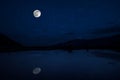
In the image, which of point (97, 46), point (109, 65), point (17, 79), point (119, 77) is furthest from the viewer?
point (97, 46)

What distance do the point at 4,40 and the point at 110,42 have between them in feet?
264

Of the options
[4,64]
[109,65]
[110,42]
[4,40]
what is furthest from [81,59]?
[4,40]

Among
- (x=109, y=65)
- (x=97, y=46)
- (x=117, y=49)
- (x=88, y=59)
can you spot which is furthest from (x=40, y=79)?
(x=97, y=46)

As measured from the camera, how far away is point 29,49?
80.3 m

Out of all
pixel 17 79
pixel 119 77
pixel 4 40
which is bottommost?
pixel 4 40

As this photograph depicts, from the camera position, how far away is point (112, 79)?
25078 mm

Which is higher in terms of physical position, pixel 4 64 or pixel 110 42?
pixel 4 64

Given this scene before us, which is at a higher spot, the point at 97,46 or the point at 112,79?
the point at 112,79

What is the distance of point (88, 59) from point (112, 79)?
121ft

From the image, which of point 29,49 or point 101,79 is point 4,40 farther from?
point 101,79

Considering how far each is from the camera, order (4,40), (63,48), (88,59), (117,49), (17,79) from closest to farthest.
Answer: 1. (17,79)
2. (88,59)
3. (117,49)
4. (63,48)
5. (4,40)

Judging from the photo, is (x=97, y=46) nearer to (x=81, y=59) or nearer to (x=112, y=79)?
(x=81, y=59)

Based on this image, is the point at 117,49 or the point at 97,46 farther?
the point at 97,46

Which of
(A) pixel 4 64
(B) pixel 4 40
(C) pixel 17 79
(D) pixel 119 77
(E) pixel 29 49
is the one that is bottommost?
(B) pixel 4 40
